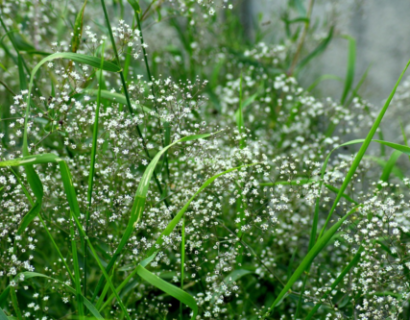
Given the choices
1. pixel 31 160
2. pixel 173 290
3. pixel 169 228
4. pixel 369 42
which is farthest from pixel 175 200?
pixel 369 42

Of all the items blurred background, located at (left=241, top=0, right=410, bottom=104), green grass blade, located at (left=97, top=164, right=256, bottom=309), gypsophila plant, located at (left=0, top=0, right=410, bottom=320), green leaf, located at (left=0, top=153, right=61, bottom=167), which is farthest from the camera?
blurred background, located at (left=241, top=0, right=410, bottom=104)

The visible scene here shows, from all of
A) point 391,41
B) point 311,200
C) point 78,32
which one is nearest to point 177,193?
point 311,200

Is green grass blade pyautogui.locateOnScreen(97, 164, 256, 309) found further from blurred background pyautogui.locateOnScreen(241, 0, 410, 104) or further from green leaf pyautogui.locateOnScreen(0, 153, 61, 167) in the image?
blurred background pyautogui.locateOnScreen(241, 0, 410, 104)

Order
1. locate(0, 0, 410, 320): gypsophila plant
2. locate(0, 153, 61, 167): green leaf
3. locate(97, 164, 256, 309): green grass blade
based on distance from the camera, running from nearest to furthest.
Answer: locate(0, 153, 61, 167): green leaf < locate(97, 164, 256, 309): green grass blade < locate(0, 0, 410, 320): gypsophila plant

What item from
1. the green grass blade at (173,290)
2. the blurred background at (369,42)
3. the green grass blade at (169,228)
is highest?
the blurred background at (369,42)

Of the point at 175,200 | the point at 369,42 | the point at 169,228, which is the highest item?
the point at 369,42

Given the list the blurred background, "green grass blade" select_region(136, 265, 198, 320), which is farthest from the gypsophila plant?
the blurred background

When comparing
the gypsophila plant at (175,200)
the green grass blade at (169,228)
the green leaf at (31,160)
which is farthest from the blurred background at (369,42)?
the green leaf at (31,160)

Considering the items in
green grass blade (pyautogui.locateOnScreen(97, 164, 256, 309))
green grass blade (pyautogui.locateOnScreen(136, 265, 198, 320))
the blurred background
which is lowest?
green grass blade (pyautogui.locateOnScreen(136, 265, 198, 320))

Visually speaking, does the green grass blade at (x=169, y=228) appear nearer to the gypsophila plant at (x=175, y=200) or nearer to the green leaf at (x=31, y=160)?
the gypsophila plant at (x=175, y=200)

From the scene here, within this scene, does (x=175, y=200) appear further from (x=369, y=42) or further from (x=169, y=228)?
(x=369, y=42)
